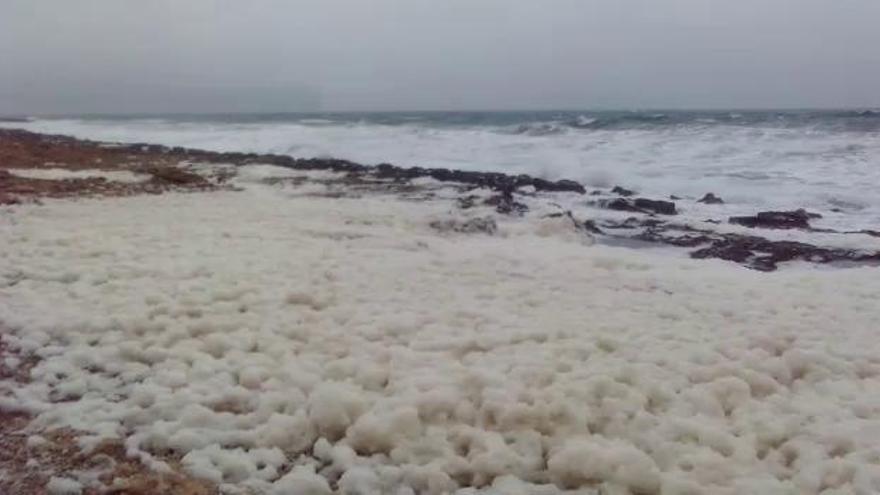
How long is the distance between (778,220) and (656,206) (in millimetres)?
2951

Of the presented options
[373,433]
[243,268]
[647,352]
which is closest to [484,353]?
[647,352]

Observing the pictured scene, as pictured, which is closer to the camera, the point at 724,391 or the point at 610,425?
the point at 610,425

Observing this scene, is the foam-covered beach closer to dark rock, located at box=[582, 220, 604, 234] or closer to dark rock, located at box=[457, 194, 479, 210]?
dark rock, located at box=[582, 220, 604, 234]

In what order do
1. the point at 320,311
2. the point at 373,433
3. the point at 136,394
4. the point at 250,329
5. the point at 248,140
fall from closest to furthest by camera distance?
1. the point at 373,433
2. the point at 136,394
3. the point at 250,329
4. the point at 320,311
5. the point at 248,140

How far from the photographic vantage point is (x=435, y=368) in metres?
6.18

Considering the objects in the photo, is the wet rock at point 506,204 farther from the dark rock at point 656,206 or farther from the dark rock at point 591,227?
the dark rock at point 656,206

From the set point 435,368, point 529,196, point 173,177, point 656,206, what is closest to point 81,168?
point 173,177

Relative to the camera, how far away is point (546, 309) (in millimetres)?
8086

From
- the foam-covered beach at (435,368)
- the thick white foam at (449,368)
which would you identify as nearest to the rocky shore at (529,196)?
the foam-covered beach at (435,368)

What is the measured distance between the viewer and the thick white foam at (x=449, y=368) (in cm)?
481

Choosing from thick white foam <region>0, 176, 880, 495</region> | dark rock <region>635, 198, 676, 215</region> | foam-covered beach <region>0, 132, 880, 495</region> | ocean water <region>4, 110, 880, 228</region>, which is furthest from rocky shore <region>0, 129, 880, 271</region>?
thick white foam <region>0, 176, 880, 495</region>

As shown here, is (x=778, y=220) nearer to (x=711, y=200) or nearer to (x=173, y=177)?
(x=711, y=200)

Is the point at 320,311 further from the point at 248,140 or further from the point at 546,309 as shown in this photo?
the point at 248,140

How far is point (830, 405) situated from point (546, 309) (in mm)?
2938
